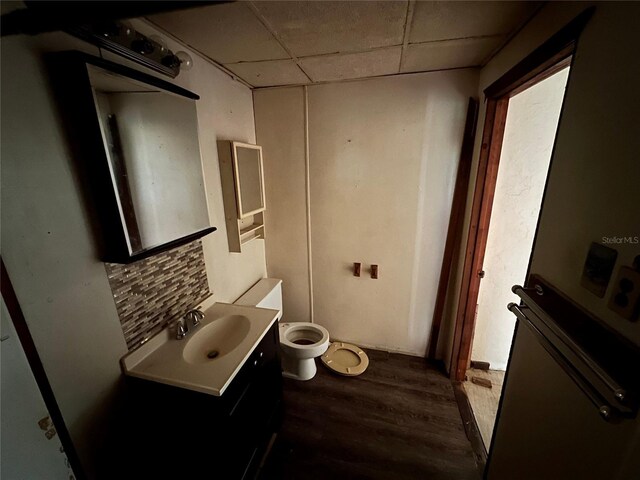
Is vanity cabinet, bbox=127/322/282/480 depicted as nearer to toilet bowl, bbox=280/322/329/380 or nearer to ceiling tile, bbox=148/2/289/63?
toilet bowl, bbox=280/322/329/380

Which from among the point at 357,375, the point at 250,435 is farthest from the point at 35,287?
the point at 357,375

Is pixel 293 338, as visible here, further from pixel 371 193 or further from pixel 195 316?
pixel 371 193

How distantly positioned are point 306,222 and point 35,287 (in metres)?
1.65

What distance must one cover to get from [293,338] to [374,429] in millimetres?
903

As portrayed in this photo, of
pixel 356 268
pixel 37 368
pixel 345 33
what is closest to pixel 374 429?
pixel 356 268

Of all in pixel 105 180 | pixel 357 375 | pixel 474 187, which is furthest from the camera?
pixel 357 375

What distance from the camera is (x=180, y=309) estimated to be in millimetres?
1411

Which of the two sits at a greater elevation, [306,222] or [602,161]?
[602,161]

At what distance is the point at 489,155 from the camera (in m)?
1.61

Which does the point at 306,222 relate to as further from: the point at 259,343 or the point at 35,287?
the point at 35,287

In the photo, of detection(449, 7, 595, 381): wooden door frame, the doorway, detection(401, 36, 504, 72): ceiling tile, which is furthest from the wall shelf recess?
the doorway

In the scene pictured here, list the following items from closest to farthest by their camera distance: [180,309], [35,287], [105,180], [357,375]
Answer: [35,287]
[105,180]
[180,309]
[357,375]

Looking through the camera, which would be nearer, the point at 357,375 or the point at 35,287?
the point at 35,287

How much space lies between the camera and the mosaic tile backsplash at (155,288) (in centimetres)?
109
